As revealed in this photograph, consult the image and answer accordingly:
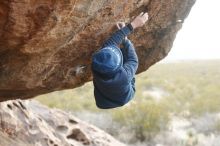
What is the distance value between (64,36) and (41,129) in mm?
4849

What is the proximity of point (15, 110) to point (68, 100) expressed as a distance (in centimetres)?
1345

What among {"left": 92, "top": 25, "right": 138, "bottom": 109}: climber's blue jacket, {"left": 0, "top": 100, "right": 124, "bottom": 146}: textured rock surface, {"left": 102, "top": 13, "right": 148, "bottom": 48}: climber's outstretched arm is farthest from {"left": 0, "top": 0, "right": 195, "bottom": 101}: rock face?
{"left": 0, "top": 100, "right": 124, "bottom": 146}: textured rock surface

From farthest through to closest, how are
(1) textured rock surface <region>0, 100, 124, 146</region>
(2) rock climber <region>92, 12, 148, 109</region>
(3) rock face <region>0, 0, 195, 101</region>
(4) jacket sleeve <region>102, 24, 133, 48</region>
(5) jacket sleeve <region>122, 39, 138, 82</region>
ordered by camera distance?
(1) textured rock surface <region>0, 100, 124, 146</region> < (4) jacket sleeve <region>102, 24, 133, 48</region> < (5) jacket sleeve <region>122, 39, 138, 82</region> < (2) rock climber <region>92, 12, 148, 109</region> < (3) rock face <region>0, 0, 195, 101</region>

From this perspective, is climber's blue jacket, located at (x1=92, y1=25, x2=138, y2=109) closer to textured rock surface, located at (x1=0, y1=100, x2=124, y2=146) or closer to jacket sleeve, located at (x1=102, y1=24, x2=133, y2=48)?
jacket sleeve, located at (x1=102, y1=24, x2=133, y2=48)

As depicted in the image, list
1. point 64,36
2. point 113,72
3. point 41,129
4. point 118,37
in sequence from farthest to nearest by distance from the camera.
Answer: point 41,129, point 118,37, point 64,36, point 113,72

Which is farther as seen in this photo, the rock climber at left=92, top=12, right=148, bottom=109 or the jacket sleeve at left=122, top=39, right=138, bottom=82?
the jacket sleeve at left=122, top=39, right=138, bottom=82

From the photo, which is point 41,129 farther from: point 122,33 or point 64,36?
point 64,36

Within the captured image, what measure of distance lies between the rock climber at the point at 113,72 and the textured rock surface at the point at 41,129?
3781 millimetres

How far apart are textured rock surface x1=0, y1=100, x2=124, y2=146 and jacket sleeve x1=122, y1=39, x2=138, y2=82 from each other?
370cm

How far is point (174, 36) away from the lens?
27.5ft

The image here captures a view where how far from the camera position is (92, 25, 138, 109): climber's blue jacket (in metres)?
5.81

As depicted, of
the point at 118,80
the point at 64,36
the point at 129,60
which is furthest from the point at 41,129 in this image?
the point at 118,80

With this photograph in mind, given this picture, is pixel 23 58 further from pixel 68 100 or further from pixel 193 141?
pixel 68 100

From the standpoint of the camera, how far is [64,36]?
20.2ft
